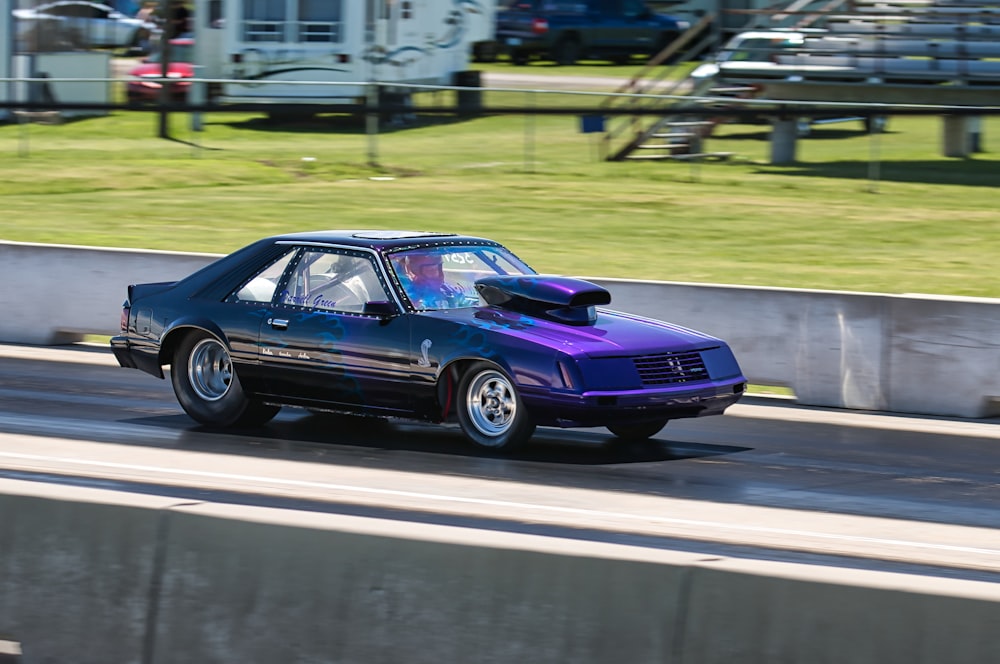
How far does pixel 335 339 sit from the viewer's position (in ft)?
35.9

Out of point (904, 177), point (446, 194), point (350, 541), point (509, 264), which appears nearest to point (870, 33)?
point (904, 177)

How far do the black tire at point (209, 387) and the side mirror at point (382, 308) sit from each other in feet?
4.16

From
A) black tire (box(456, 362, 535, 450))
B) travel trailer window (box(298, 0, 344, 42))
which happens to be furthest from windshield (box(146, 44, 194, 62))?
black tire (box(456, 362, 535, 450))

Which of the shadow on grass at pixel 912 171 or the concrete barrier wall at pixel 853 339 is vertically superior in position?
the shadow on grass at pixel 912 171

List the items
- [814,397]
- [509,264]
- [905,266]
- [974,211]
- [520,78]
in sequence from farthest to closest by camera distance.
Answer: [520,78], [974,211], [905,266], [814,397], [509,264]

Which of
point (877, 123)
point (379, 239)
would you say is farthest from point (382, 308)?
point (877, 123)

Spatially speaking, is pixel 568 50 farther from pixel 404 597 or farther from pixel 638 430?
pixel 404 597

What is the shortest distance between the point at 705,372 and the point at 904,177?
50.0 ft

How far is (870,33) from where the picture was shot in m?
29.2

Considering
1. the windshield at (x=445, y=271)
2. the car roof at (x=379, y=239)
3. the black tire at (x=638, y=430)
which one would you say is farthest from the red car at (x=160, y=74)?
the black tire at (x=638, y=430)

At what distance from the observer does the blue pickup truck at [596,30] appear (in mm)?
47500

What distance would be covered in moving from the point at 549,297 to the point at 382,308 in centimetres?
108

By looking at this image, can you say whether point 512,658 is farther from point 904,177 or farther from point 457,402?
point 904,177

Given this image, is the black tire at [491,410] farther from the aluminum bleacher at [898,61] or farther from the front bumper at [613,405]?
the aluminum bleacher at [898,61]
